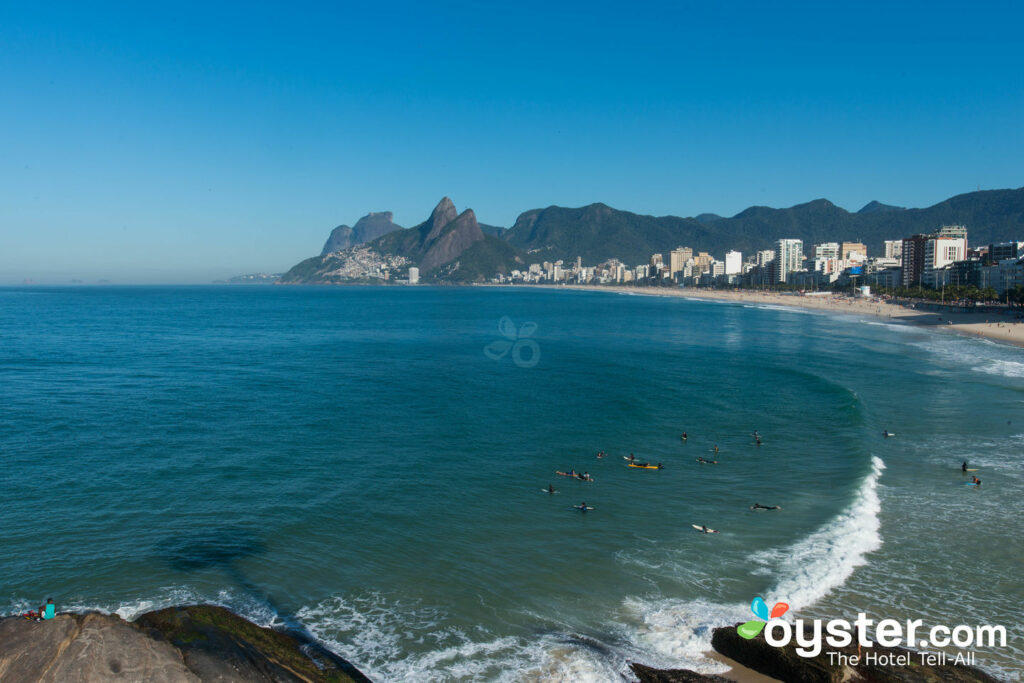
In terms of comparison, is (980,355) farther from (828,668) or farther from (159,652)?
(159,652)

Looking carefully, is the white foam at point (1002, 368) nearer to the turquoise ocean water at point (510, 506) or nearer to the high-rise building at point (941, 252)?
the turquoise ocean water at point (510, 506)

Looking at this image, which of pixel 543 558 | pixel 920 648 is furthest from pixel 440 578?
pixel 920 648

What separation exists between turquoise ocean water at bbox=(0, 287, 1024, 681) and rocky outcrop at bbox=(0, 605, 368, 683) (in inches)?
36.1

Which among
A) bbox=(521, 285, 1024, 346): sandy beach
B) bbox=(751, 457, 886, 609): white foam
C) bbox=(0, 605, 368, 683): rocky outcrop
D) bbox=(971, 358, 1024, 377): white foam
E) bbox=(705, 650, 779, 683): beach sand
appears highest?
bbox=(521, 285, 1024, 346): sandy beach

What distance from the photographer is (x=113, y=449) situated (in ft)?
94.9

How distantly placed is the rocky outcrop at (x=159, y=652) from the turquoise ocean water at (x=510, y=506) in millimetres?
917

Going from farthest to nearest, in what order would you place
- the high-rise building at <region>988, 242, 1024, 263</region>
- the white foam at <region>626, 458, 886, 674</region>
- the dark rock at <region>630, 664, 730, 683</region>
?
the high-rise building at <region>988, 242, 1024, 263</region>, the white foam at <region>626, 458, 886, 674</region>, the dark rock at <region>630, 664, 730, 683</region>

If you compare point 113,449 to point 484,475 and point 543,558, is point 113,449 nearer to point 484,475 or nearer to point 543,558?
→ point 484,475

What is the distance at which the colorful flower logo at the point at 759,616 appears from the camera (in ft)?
46.0
